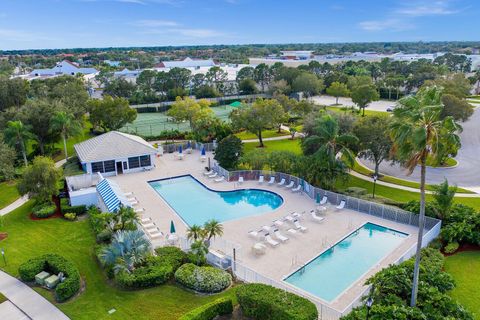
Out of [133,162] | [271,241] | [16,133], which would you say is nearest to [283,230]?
[271,241]

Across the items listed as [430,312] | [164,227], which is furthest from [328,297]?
[164,227]

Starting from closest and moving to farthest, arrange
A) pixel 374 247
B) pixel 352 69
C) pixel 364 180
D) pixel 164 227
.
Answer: pixel 374 247, pixel 164 227, pixel 364 180, pixel 352 69

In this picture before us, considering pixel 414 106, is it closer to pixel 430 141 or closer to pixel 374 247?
pixel 430 141

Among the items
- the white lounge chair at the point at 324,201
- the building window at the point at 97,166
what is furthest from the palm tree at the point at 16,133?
the white lounge chair at the point at 324,201

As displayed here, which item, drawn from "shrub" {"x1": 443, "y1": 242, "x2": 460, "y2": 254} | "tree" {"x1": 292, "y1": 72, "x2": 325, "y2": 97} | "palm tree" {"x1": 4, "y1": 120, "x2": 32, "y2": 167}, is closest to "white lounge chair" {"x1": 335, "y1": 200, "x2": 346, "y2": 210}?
"shrub" {"x1": 443, "y1": 242, "x2": 460, "y2": 254}

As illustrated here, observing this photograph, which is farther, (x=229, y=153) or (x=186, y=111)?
(x=186, y=111)

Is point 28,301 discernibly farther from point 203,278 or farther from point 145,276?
point 203,278

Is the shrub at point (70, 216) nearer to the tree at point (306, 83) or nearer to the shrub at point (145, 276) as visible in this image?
the shrub at point (145, 276)
